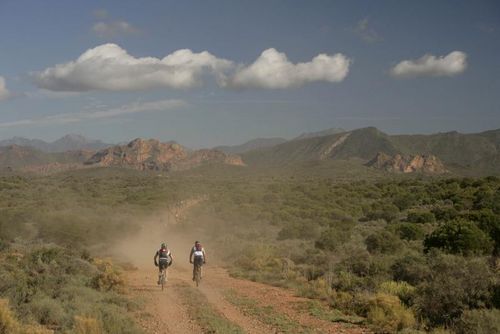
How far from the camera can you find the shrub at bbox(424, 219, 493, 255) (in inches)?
856

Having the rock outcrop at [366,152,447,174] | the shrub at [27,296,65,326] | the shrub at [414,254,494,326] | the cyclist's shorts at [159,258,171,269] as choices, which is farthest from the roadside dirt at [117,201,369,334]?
the rock outcrop at [366,152,447,174]

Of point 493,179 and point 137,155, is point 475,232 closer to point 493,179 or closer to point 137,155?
point 493,179

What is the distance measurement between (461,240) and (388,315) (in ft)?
34.9

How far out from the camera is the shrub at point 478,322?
34.4ft

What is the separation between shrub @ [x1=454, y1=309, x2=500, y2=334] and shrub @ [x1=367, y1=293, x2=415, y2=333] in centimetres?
130

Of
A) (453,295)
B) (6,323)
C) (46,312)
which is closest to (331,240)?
(453,295)

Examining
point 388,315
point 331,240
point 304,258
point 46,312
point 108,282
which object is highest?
point 46,312

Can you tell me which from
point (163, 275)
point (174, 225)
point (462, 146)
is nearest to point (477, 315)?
point (163, 275)

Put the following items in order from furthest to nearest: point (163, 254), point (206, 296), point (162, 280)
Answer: point (163, 254), point (162, 280), point (206, 296)

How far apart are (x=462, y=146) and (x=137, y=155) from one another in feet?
380

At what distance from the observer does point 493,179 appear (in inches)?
2343

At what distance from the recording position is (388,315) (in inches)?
508

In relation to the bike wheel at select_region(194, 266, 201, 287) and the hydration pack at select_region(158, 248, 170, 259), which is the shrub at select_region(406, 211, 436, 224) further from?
the hydration pack at select_region(158, 248, 170, 259)

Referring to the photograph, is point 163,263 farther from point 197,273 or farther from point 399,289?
point 399,289
